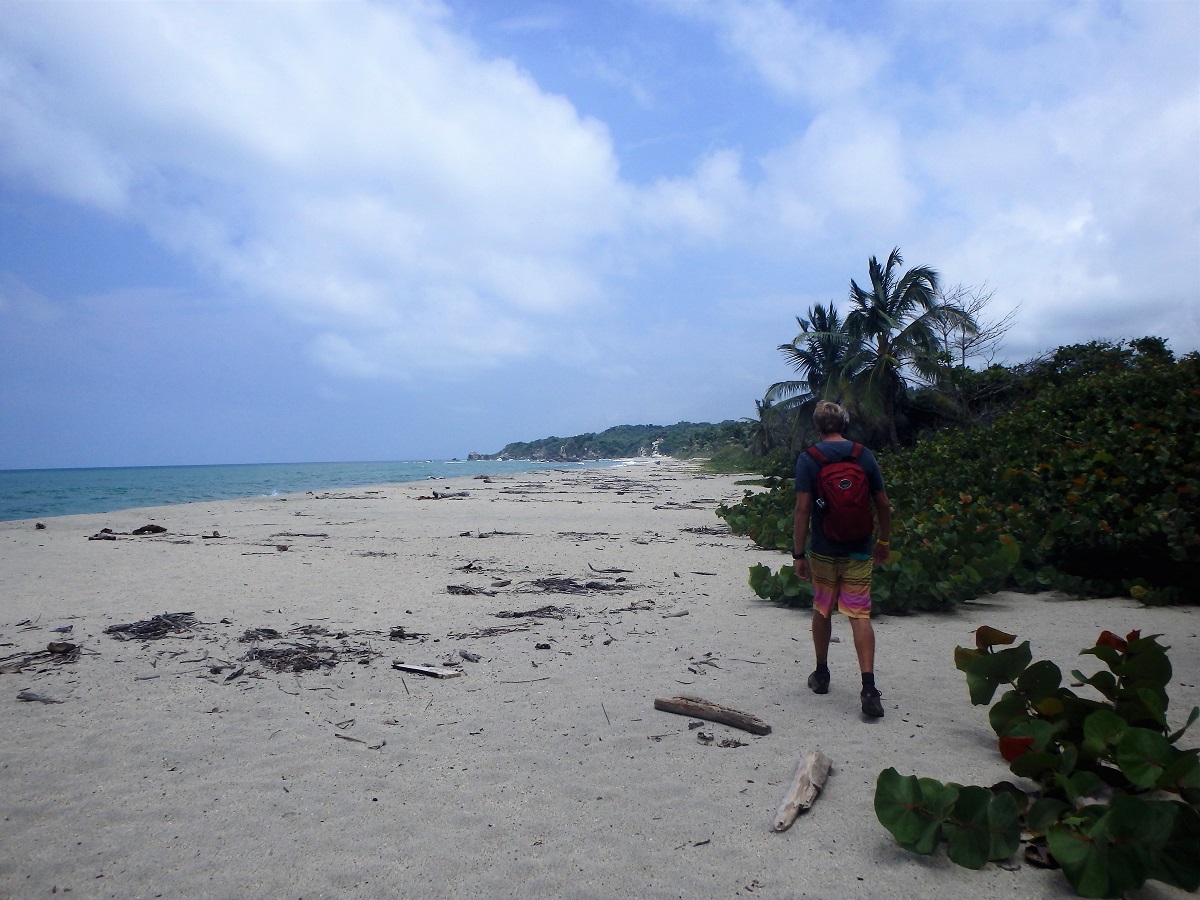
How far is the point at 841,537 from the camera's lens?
144 inches

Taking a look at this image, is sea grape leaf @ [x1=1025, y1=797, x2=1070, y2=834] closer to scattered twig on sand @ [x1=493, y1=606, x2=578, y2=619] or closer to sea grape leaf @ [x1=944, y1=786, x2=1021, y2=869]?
sea grape leaf @ [x1=944, y1=786, x2=1021, y2=869]

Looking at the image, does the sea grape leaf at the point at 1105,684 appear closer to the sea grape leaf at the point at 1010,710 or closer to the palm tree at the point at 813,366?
the sea grape leaf at the point at 1010,710

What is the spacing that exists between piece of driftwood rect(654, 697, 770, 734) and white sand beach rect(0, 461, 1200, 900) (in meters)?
0.10

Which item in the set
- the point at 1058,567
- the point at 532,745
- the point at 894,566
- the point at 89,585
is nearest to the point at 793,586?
the point at 894,566

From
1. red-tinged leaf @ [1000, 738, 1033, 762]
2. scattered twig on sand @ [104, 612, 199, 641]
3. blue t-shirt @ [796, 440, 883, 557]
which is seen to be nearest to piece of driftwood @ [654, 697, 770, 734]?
blue t-shirt @ [796, 440, 883, 557]

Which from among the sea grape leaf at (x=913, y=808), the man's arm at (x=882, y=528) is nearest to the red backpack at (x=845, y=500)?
the man's arm at (x=882, y=528)

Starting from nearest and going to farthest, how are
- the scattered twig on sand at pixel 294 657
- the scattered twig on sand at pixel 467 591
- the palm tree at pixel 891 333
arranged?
the scattered twig on sand at pixel 294 657 < the scattered twig on sand at pixel 467 591 < the palm tree at pixel 891 333

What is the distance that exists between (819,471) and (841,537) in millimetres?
372

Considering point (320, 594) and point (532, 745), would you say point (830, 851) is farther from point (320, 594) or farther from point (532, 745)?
point (320, 594)

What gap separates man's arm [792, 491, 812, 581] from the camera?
3805 mm

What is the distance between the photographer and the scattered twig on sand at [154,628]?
5273mm

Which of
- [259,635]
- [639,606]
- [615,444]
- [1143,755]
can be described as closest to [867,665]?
[1143,755]

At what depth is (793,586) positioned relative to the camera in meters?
5.96

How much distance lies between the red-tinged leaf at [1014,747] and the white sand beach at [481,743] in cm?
25
